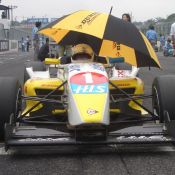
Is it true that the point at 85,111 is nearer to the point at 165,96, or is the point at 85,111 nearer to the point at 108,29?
the point at 108,29

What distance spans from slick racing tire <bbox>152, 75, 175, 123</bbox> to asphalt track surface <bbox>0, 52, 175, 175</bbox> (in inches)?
16.3

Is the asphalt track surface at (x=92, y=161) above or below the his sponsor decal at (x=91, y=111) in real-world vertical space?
below

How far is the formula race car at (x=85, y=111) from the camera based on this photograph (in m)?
5.26

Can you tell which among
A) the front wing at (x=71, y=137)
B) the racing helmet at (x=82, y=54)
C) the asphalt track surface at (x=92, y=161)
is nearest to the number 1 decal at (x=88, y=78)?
the front wing at (x=71, y=137)

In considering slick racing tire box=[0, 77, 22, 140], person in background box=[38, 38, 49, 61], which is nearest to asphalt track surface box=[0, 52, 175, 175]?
slick racing tire box=[0, 77, 22, 140]

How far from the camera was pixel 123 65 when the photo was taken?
9609mm

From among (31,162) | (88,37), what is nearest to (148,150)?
(31,162)

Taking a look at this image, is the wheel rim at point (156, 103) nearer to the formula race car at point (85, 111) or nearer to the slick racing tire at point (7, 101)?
the formula race car at point (85, 111)

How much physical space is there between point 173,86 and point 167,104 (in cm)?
22

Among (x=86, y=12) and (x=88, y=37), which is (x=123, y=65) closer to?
(x=88, y=37)

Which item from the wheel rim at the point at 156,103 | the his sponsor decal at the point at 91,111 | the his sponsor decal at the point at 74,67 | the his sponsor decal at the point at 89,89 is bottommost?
the wheel rim at the point at 156,103

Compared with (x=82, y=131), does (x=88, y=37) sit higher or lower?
higher

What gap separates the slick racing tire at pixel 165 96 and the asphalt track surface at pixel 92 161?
42 cm

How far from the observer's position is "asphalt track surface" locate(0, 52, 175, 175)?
4.85 metres
